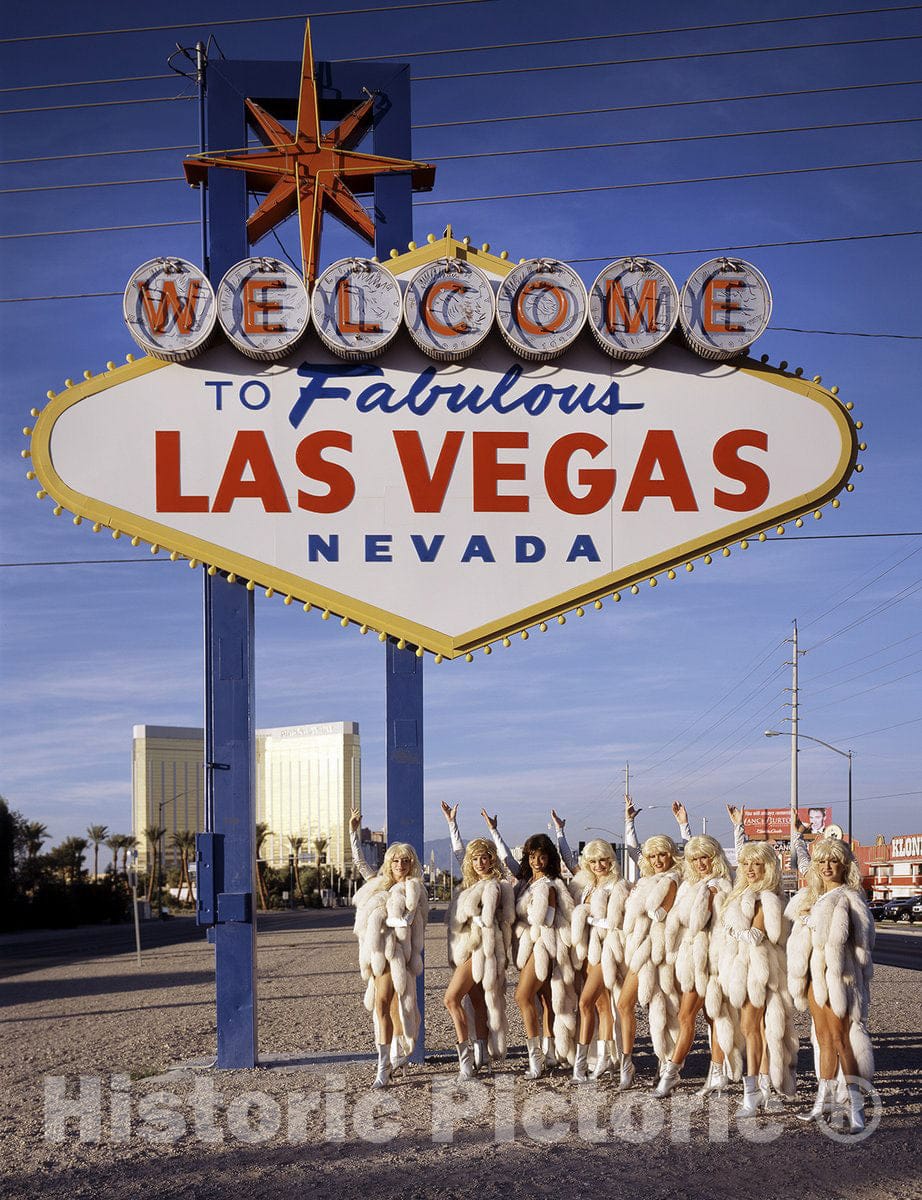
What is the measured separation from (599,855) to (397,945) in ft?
5.53

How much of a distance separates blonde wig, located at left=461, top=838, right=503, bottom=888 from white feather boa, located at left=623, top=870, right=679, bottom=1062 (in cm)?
109

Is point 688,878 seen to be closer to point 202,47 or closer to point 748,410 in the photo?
point 748,410

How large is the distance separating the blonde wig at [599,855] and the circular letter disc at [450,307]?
4205mm

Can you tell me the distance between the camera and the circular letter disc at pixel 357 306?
10.6 m

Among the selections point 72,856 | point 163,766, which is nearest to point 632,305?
point 72,856

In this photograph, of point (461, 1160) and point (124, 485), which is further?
point (124, 485)

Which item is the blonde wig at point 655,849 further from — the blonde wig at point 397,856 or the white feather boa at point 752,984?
the blonde wig at point 397,856

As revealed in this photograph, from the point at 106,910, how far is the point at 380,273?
58122 millimetres

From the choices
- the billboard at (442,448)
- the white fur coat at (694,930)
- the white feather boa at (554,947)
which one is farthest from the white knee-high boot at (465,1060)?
the billboard at (442,448)

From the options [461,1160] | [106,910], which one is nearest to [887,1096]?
[461,1160]

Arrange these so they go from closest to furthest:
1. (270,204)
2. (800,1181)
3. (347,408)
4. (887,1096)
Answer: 1. (800,1181)
2. (887,1096)
3. (347,408)
4. (270,204)

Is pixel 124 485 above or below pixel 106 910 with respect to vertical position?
above

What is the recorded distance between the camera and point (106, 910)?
2484 inches

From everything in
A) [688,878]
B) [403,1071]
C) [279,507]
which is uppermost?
[279,507]
